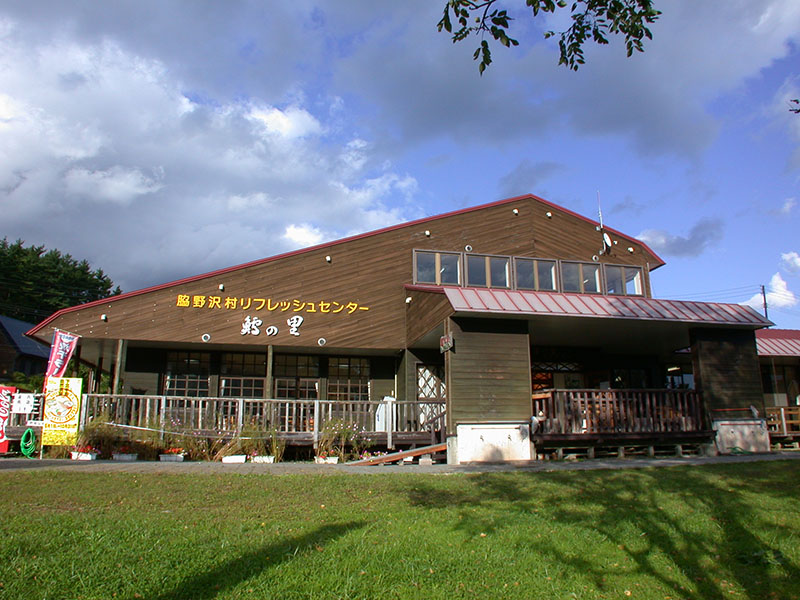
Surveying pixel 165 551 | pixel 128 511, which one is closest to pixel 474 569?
pixel 165 551

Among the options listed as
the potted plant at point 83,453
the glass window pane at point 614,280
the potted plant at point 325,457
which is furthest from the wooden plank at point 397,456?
the glass window pane at point 614,280

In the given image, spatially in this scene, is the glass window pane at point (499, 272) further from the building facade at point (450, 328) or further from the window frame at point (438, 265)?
the window frame at point (438, 265)

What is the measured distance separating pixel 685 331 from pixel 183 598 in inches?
568

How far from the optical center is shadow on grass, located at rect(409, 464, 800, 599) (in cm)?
505

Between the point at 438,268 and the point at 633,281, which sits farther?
the point at 633,281

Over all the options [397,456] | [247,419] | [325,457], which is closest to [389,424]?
[397,456]

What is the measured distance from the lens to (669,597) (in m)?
4.58

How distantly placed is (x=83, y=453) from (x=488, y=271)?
12.0m

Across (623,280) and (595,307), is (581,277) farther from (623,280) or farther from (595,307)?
(595,307)

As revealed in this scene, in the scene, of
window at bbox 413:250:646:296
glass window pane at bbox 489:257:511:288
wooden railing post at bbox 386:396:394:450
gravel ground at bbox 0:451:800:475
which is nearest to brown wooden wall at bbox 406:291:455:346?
window at bbox 413:250:646:296

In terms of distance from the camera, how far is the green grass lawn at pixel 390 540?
15.0 feet

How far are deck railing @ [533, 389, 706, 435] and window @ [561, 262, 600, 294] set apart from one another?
5.52 m

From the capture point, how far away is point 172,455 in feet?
41.9

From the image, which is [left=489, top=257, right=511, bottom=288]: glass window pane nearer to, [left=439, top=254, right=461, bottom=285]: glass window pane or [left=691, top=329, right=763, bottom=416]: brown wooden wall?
[left=439, top=254, right=461, bottom=285]: glass window pane
